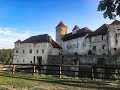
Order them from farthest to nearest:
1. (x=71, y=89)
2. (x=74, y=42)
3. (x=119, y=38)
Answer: (x=74, y=42) < (x=119, y=38) < (x=71, y=89)

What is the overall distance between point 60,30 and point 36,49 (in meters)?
16.9

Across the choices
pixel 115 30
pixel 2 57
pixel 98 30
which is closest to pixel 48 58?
pixel 98 30

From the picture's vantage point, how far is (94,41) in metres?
68.9

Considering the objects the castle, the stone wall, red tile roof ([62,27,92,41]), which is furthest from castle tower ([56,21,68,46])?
the stone wall

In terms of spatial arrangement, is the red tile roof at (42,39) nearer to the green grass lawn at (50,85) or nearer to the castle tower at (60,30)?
the castle tower at (60,30)

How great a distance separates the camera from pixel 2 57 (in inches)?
4569

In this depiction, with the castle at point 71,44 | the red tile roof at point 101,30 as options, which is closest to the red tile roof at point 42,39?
the castle at point 71,44

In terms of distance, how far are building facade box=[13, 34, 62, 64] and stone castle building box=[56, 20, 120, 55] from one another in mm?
5456

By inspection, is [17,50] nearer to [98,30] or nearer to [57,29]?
[57,29]

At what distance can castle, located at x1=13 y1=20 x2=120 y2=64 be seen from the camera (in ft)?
209

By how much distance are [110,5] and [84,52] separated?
50167 mm

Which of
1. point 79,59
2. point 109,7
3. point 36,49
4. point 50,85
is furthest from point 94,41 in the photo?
point 50,85

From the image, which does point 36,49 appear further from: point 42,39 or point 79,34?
point 79,34

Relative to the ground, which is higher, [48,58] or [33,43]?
[33,43]
